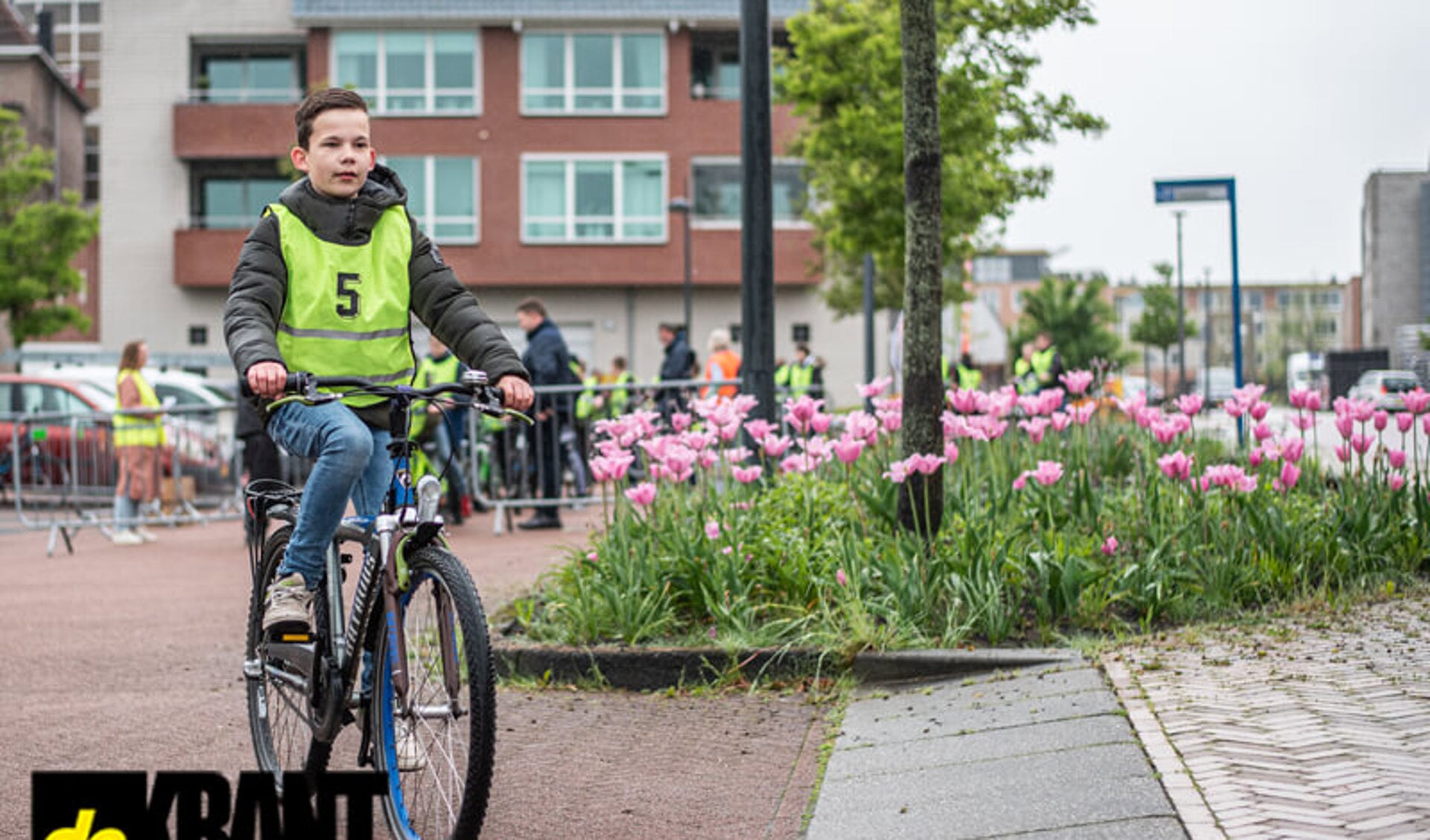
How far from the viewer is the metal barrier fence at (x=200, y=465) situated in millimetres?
14117

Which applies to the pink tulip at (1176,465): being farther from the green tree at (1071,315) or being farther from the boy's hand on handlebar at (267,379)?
the green tree at (1071,315)

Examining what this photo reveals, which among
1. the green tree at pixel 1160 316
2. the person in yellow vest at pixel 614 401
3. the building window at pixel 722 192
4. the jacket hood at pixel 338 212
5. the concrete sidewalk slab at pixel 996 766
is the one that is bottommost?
the concrete sidewalk slab at pixel 996 766

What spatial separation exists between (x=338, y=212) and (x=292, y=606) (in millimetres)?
1074

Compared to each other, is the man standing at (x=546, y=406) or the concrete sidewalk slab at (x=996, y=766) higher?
the man standing at (x=546, y=406)

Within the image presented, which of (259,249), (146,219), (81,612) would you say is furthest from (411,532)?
(146,219)

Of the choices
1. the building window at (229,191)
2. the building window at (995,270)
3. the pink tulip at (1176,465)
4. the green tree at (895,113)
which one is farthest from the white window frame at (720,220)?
the building window at (995,270)

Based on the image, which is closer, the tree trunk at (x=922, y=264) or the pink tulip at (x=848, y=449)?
the pink tulip at (x=848, y=449)

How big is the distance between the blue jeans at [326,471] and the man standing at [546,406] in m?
8.91

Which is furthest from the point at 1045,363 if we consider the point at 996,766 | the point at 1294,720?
the point at 996,766

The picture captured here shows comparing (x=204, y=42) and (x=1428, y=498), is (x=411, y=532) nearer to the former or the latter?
(x=1428, y=498)

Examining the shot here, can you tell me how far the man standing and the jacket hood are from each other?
8819mm

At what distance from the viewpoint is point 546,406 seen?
14227 millimetres

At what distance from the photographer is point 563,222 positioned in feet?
136

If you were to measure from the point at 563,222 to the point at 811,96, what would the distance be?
1767cm
